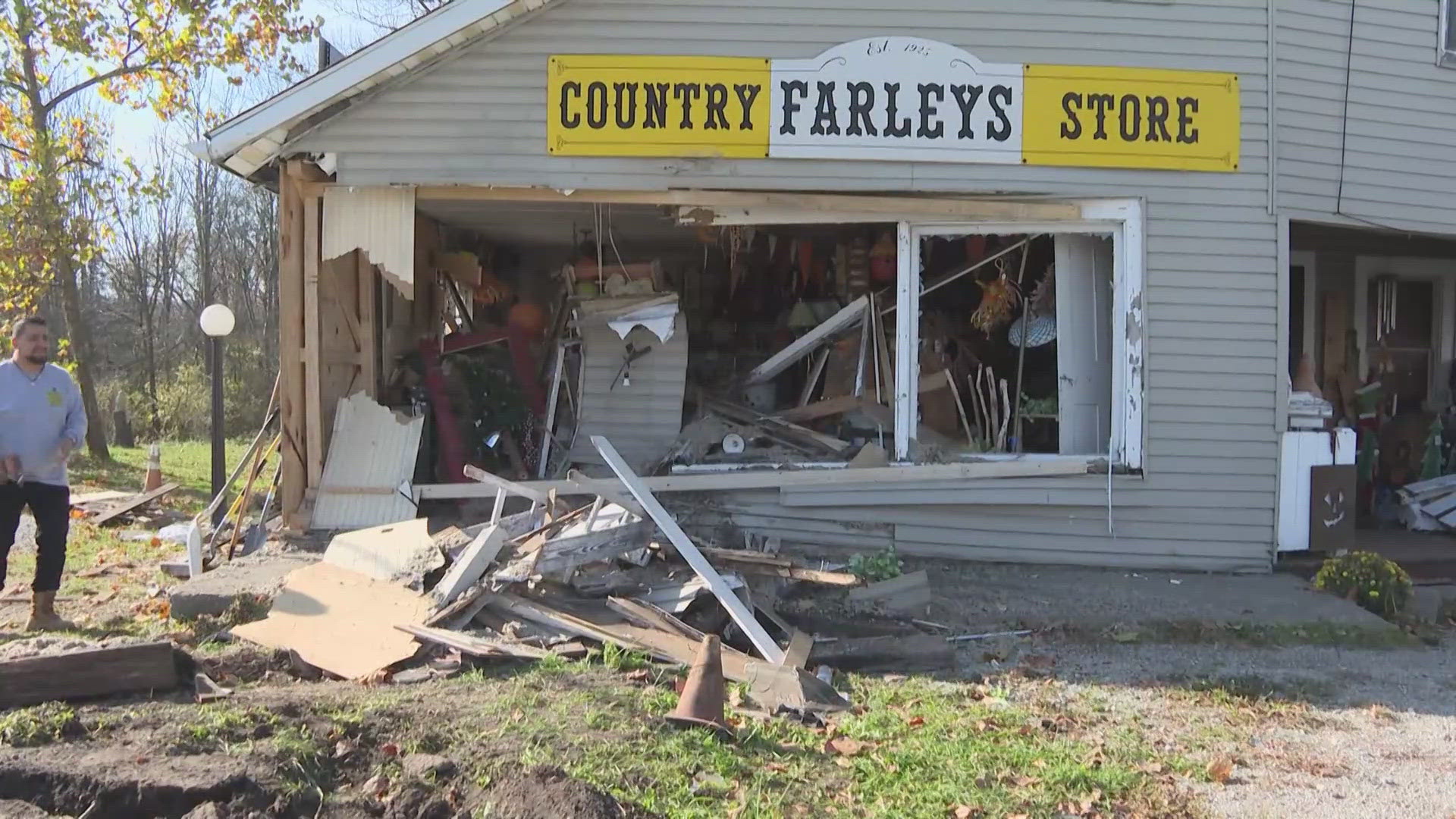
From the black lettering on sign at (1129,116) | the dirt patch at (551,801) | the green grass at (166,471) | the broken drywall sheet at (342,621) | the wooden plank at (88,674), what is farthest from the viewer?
the green grass at (166,471)

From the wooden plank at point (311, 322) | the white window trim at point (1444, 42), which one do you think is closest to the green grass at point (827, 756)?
the wooden plank at point (311, 322)

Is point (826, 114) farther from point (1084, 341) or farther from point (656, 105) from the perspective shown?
point (1084, 341)

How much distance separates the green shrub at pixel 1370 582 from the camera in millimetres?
6848

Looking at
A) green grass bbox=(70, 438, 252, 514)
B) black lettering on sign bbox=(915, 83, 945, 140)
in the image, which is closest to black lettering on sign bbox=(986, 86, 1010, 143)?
black lettering on sign bbox=(915, 83, 945, 140)

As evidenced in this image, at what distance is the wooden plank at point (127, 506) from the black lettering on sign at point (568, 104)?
6317mm

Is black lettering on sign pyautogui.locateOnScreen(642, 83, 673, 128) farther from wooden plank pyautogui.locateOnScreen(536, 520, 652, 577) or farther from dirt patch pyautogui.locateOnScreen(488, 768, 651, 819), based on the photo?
dirt patch pyautogui.locateOnScreen(488, 768, 651, 819)

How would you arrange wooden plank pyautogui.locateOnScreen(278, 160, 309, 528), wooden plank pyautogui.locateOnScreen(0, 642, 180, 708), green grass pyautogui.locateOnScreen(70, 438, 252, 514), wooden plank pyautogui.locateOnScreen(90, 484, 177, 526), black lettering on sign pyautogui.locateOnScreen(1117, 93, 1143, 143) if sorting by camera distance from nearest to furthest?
wooden plank pyautogui.locateOnScreen(0, 642, 180, 708), black lettering on sign pyautogui.locateOnScreen(1117, 93, 1143, 143), wooden plank pyautogui.locateOnScreen(278, 160, 309, 528), wooden plank pyautogui.locateOnScreen(90, 484, 177, 526), green grass pyautogui.locateOnScreen(70, 438, 252, 514)

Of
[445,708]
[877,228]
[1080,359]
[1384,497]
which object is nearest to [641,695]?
[445,708]

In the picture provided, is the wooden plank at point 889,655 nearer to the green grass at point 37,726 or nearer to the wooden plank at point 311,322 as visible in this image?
the green grass at point 37,726

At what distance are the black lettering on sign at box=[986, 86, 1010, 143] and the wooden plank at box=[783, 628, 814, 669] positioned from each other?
3.99 meters

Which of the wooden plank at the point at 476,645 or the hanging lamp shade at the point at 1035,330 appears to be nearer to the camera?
the wooden plank at the point at 476,645

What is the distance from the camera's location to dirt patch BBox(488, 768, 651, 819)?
331 cm

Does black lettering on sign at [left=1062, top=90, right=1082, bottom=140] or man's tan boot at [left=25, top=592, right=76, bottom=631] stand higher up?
black lettering on sign at [left=1062, top=90, right=1082, bottom=140]

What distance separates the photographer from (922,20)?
7.36 m
